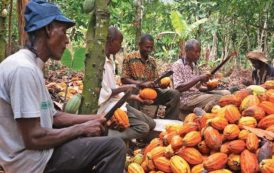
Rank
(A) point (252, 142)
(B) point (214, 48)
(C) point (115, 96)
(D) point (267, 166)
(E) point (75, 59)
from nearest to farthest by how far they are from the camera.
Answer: (D) point (267, 166)
(A) point (252, 142)
(C) point (115, 96)
(E) point (75, 59)
(B) point (214, 48)

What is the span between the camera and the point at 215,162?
313 cm

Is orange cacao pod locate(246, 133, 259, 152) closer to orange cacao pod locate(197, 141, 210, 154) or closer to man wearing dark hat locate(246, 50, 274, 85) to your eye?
orange cacao pod locate(197, 141, 210, 154)

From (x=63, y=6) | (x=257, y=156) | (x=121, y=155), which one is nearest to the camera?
(x=121, y=155)

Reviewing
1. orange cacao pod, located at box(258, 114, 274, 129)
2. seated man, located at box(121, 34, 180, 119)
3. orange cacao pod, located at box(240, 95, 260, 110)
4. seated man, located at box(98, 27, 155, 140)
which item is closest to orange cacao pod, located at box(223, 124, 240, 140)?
orange cacao pod, located at box(258, 114, 274, 129)

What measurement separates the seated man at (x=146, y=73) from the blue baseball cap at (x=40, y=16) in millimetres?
3290

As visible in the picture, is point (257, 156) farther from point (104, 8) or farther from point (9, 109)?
point (9, 109)

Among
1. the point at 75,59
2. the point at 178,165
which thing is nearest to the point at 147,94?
the point at 75,59

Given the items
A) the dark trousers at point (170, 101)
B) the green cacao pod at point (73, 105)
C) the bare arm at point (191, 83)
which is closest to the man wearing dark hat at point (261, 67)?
the bare arm at point (191, 83)

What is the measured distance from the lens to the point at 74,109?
10.6ft

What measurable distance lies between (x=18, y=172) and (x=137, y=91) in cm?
301

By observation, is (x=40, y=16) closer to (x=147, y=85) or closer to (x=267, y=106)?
(x=267, y=106)

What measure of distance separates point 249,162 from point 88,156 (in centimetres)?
130

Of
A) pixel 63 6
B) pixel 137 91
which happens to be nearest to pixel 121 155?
pixel 137 91

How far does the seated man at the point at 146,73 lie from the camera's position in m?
5.82
